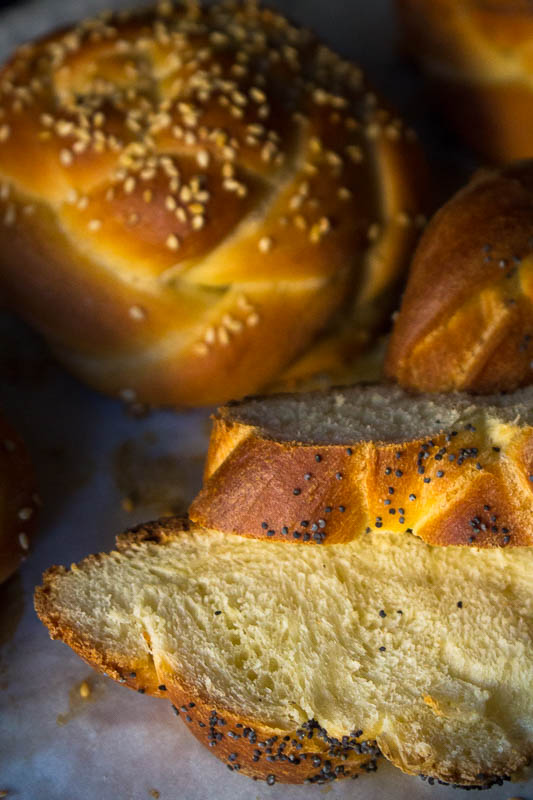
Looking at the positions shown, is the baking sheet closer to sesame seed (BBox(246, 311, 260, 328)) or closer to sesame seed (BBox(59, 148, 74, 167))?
sesame seed (BBox(246, 311, 260, 328))

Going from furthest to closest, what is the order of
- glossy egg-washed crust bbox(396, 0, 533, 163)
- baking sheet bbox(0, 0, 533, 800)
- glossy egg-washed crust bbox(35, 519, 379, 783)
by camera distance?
glossy egg-washed crust bbox(396, 0, 533, 163) < baking sheet bbox(0, 0, 533, 800) < glossy egg-washed crust bbox(35, 519, 379, 783)

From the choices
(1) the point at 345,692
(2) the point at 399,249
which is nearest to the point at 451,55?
(2) the point at 399,249

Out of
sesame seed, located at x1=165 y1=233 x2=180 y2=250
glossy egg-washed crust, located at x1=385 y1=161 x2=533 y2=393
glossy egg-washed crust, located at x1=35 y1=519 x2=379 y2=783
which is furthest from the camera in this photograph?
sesame seed, located at x1=165 y1=233 x2=180 y2=250

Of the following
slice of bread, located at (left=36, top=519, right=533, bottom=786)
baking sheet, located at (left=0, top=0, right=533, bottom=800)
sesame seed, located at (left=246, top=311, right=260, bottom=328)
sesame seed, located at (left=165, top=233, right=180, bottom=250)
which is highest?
sesame seed, located at (left=165, top=233, right=180, bottom=250)

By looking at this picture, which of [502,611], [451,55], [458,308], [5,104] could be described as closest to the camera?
[502,611]

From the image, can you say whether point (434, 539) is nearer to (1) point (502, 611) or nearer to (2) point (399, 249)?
(1) point (502, 611)

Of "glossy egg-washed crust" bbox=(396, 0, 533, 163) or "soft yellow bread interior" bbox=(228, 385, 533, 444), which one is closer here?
"soft yellow bread interior" bbox=(228, 385, 533, 444)

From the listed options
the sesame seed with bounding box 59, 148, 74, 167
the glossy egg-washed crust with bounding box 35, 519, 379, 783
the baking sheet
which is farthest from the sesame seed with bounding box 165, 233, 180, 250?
the glossy egg-washed crust with bounding box 35, 519, 379, 783
